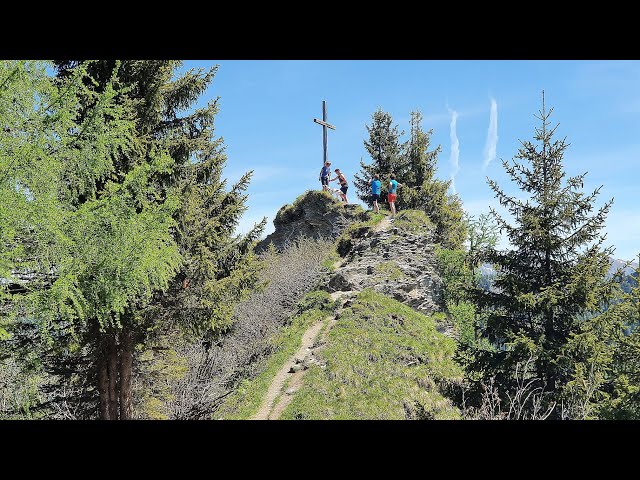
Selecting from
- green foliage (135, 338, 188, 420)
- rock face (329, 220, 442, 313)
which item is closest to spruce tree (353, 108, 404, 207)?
rock face (329, 220, 442, 313)

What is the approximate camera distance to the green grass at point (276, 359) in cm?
1102

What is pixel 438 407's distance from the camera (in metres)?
11.0

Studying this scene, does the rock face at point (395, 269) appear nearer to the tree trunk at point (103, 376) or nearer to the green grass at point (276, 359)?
the green grass at point (276, 359)

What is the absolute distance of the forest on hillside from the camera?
669cm

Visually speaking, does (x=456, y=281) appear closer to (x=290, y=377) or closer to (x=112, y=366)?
(x=290, y=377)

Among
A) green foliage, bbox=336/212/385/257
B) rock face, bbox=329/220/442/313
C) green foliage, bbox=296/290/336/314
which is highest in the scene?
green foliage, bbox=336/212/385/257

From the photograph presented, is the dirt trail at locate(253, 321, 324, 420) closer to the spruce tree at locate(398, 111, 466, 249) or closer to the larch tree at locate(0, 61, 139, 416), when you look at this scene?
the larch tree at locate(0, 61, 139, 416)

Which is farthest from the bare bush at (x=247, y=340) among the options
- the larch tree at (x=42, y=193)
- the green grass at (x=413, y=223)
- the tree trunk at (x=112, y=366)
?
the larch tree at (x=42, y=193)

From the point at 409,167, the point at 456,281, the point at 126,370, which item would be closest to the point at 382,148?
the point at 409,167

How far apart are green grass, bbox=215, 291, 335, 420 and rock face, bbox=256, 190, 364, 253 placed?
8698 mm
